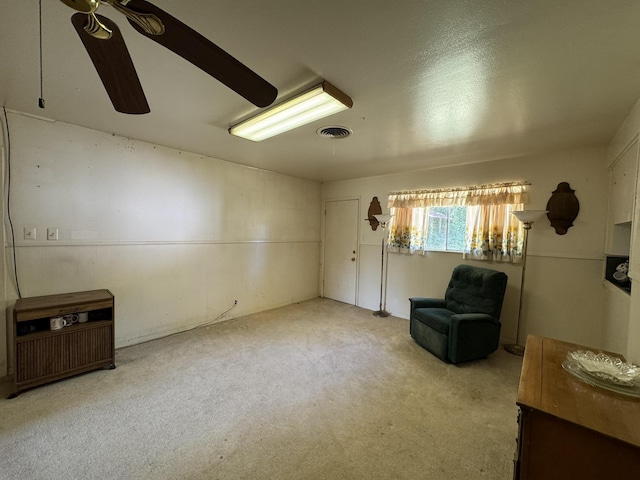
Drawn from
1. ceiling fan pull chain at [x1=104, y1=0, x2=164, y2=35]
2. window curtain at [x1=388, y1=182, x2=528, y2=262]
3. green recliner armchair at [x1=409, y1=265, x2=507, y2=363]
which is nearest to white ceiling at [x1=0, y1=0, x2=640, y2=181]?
ceiling fan pull chain at [x1=104, y1=0, x2=164, y2=35]

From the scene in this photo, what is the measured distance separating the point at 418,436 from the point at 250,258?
3200mm

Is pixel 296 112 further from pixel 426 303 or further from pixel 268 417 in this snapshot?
pixel 426 303

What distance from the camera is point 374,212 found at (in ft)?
14.8

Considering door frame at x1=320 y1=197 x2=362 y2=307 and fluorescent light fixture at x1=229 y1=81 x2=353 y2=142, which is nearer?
fluorescent light fixture at x1=229 y1=81 x2=353 y2=142

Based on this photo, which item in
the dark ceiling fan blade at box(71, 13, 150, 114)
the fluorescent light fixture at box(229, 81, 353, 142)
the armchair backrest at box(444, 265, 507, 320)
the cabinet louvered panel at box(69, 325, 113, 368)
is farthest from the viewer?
the armchair backrest at box(444, 265, 507, 320)

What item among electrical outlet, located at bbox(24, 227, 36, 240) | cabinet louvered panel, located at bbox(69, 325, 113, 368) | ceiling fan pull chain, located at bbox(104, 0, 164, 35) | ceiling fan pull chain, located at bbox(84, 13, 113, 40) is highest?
ceiling fan pull chain, located at bbox(84, 13, 113, 40)

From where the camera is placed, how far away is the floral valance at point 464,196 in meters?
3.20

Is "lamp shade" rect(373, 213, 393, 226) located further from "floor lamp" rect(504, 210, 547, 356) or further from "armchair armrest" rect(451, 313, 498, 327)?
"armchair armrest" rect(451, 313, 498, 327)

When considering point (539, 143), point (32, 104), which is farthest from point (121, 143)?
point (539, 143)

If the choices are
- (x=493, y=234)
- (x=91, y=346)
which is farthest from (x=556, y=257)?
(x=91, y=346)

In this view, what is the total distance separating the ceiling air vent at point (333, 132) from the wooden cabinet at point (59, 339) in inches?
102

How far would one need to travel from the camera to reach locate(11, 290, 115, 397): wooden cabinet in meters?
2.08

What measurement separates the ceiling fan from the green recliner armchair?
2.75 meters

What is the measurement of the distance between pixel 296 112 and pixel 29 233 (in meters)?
2.69
